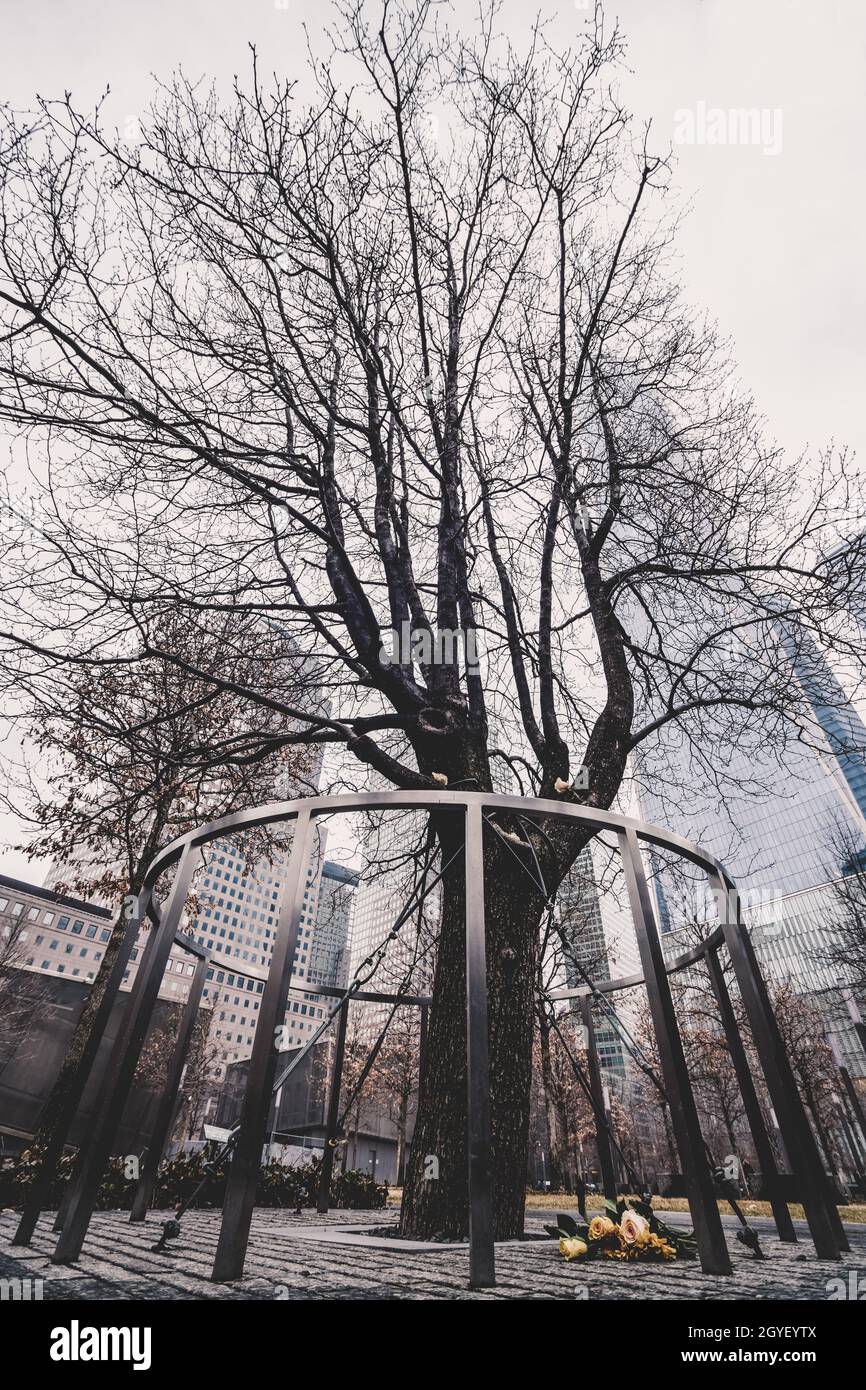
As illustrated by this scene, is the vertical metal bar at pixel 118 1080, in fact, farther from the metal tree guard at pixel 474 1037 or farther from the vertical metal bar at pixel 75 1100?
the vertical metal bar at pixel 75 1100

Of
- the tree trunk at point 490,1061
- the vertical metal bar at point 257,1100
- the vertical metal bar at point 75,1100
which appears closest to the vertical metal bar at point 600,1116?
the tree trunk at point 490,1061

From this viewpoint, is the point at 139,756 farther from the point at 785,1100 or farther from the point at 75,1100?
the point at 785,1100

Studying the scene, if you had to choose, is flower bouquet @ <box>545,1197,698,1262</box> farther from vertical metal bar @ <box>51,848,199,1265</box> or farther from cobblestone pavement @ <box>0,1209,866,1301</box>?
vertical metal bar @ <box>51,848,199,1265</box>

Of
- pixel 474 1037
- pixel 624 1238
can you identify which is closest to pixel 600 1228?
pixel 624 1238

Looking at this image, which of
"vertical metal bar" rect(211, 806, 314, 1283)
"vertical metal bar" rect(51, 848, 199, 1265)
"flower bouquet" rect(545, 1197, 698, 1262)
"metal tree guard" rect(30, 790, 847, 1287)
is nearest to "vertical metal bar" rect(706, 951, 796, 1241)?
"metal tree guard" rect(30, 790, 847, 1287)

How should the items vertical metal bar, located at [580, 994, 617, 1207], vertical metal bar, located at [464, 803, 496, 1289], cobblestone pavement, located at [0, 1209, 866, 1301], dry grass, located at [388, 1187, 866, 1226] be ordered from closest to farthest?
1. cobblestone pavement, located at [0, 1209, 866, 1301]
2. vertical metal bar, located at [464, 803, 496, 1289]
3. vertical metal bar, located at [580, 994, 617, 1207]
4. dry grass, located at [388, 1187, 866, 1226]

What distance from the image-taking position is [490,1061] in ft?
13.1

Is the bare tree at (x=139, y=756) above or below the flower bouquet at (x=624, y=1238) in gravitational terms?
above

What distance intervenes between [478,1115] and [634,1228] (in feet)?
5.99

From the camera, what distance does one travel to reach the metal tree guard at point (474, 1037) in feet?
7.04

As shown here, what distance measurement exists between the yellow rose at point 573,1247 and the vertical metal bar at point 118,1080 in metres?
2.21

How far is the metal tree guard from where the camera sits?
2145 mm

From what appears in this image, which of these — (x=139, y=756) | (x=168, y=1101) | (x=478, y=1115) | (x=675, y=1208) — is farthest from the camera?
(x=675, y=1208)

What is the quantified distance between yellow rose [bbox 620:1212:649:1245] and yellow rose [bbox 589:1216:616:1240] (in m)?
0.07
